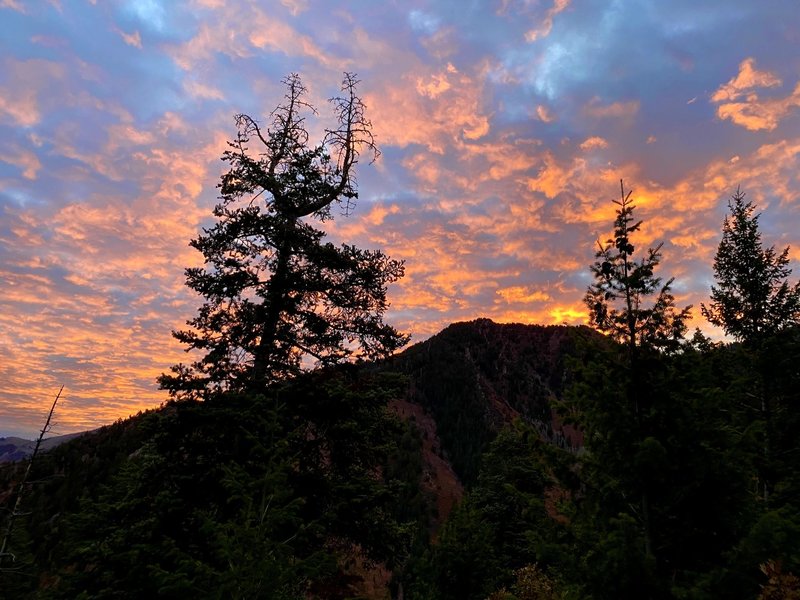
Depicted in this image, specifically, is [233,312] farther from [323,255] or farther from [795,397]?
[795,397]

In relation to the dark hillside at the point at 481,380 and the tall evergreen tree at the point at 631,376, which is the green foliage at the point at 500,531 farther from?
the dark hillside at the point at 481,380

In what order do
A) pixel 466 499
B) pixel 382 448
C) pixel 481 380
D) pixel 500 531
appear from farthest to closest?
pixel 481 380 < pixel 500 531 < pixel 466 499 < pixel 382 448

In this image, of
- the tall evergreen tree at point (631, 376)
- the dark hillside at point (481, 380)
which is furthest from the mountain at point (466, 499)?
the dark hillside at point (481, 380)

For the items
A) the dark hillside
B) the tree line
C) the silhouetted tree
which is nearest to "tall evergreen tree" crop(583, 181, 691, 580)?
the tree line

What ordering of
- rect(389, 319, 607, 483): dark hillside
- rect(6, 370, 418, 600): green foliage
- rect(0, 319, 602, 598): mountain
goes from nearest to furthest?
rect(0, 319, 602, 598): mountain, rect(6, 370, 418, 600): green foliage, rect(389, 319, 607, 483): dark hillside

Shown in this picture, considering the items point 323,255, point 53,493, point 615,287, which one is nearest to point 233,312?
point 323,255

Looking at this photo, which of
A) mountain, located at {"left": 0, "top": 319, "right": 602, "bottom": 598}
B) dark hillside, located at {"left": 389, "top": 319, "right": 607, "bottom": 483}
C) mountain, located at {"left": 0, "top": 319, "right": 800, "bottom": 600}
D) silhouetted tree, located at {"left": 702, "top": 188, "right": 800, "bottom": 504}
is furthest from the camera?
dark hillside, located at {"left": 389, "top": 319, "right": 607, "bottom": 483}

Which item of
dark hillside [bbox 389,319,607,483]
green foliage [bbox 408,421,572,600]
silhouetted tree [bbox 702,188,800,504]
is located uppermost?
dark hillside [bbox 389,319,607,483]

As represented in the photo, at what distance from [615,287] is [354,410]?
7214 millimetres

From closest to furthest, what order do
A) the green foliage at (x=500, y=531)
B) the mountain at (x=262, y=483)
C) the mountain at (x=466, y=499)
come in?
1. the mountain at (x=466, y=499)
2. the green foliage at (x=500, y=531)
3. the mountain at (x=262, y=483)

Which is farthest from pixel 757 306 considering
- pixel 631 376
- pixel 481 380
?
pixel 481 380

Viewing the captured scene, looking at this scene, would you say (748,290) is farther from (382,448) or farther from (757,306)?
(382,448)

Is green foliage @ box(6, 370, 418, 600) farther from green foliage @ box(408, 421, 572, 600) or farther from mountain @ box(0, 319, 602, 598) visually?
green foliage @ box(408, 421, 572, 600)

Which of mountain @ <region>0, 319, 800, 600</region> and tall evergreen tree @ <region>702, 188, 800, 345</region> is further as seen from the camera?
tall evergreen tree @ <region>702, 188, 800, 345</region>
